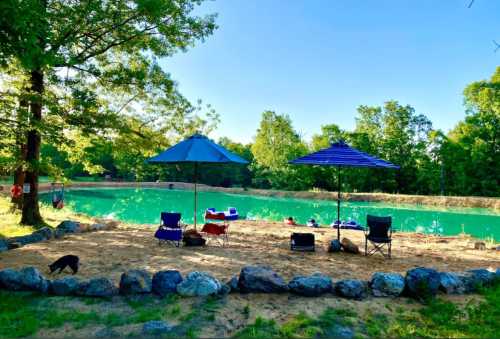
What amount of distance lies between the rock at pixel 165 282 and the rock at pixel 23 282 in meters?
1.30

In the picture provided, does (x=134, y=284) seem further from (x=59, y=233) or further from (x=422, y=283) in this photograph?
(x=59, y=233)

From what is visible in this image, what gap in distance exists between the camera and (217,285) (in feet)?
12.8

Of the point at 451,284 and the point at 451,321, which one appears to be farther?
the point at 451,284

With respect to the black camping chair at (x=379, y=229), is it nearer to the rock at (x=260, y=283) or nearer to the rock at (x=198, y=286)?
the rock at (x=260, y=283)

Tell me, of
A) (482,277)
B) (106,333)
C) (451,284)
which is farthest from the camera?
(482,277)

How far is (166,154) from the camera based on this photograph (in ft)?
21.8

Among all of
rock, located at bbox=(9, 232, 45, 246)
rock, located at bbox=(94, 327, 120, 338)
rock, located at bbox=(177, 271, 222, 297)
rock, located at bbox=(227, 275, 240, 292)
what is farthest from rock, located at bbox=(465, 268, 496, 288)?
rock, located at bbox=(9, 232, 45, 246)

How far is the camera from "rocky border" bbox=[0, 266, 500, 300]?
385 cm

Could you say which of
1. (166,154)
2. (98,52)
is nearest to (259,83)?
(98,52)

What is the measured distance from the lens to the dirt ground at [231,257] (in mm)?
4957

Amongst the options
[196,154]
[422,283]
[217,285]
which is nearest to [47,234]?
[196,154]

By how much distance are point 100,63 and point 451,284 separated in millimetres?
9270

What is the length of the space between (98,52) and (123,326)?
7123 mm

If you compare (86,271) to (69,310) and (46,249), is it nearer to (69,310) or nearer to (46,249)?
(69,310)
